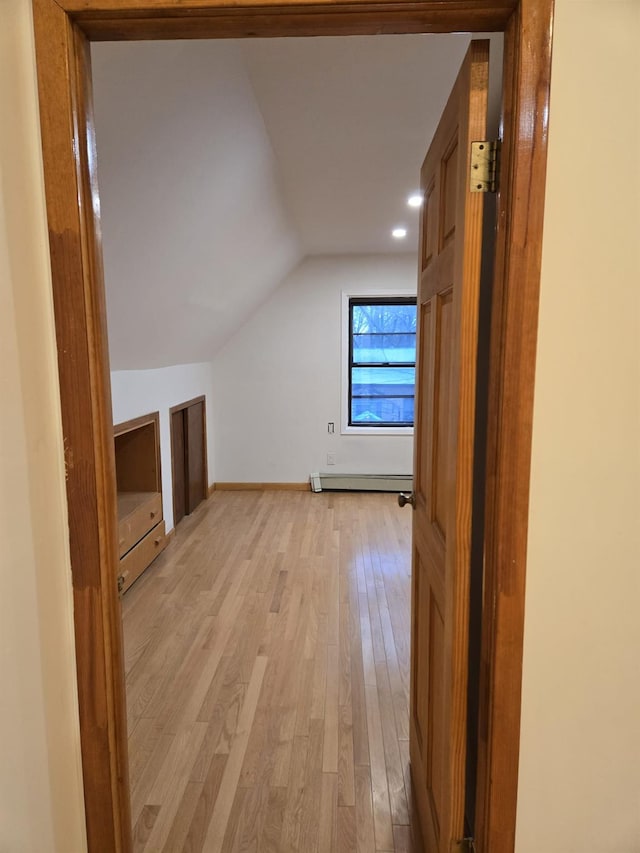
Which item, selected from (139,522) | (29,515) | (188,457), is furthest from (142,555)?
(29,515)

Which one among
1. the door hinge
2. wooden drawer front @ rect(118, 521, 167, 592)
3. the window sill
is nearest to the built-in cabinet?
wooden drawer front @ rect(118, 521, 167, 592)

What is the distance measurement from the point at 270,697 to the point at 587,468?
184 cm

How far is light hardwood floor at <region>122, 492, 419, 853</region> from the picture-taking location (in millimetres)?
1684

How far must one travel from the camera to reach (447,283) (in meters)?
1.27

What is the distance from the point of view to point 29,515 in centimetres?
100

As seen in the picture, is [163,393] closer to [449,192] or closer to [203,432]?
[203,432]

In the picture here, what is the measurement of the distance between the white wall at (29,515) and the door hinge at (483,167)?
0.82 meters

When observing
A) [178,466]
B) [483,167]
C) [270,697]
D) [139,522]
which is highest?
[483,167]

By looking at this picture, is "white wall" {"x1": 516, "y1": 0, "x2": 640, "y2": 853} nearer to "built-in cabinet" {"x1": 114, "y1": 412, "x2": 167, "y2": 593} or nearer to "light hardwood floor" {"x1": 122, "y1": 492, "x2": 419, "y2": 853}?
"light hardwood floor" {"x1": 122, "y1": 492, "x2": 419, "y2": 853}

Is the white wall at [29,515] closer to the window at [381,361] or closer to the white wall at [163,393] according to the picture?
the white wall at [163,393]

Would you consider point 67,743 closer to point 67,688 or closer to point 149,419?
point 67,688

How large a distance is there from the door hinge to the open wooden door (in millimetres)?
14

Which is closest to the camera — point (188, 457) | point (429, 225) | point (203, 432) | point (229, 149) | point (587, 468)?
point (587, 468)

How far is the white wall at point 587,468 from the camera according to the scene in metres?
0.92
